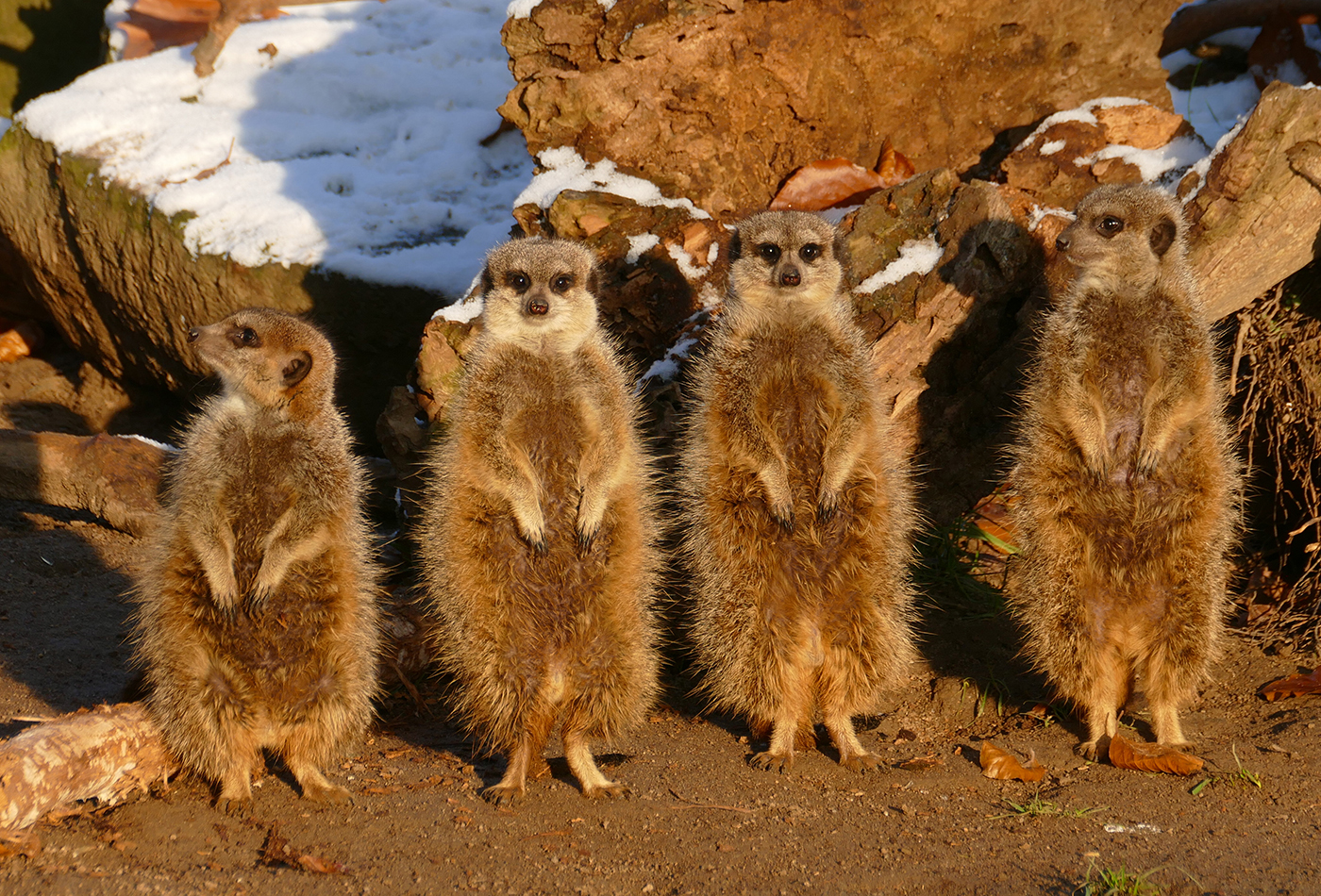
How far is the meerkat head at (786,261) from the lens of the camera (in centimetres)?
412

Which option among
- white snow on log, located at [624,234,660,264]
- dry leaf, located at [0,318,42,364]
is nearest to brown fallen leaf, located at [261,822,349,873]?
white snow on log, located at [624,234,660,264]

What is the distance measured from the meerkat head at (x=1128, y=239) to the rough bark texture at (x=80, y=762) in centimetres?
354

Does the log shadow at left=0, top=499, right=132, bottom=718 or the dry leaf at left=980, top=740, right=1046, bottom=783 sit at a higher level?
the dry leaf at left=980, top=740, right=1046, bottom=783

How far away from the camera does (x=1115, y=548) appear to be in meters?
3.96

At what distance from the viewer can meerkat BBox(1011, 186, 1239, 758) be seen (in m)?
3.94

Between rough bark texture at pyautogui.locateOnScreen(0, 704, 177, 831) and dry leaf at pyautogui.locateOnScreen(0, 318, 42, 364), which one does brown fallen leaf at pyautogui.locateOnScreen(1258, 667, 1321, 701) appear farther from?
dry leaf at pyautogui.locateOnScreen(0, 318, 42, 364)

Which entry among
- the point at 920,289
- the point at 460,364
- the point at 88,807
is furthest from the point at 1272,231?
the point at 88,807

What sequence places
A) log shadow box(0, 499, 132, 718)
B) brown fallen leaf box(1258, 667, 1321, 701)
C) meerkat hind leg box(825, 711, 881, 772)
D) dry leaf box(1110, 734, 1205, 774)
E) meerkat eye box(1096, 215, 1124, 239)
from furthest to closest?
1. brown fallen leaf box(1258, 667, 1321, 701)
2. log shadow box(0, 499, 132, 718)
3. meerkat eye box(1096, 215, 1124, 239)
4. meerkat hind leg box(825, 711, 881, 772)
5. dry leaf box(1110, 734, 1205, 774)

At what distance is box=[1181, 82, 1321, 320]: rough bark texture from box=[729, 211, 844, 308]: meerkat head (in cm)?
155

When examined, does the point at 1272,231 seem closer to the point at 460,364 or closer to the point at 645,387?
the point at 645,387

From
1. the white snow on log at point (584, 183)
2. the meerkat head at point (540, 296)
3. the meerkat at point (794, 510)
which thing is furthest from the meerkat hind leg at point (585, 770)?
the white snow on log at point (584, 183)

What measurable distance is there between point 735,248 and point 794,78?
1618mm

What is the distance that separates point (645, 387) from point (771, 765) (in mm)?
1721

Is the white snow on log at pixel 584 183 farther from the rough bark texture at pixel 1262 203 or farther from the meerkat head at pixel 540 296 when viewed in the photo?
the rough bark texture at pixel 1262 203
